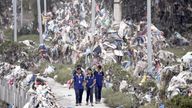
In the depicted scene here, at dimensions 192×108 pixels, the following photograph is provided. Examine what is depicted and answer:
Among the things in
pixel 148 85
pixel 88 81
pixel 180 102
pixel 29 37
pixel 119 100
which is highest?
pixel 180 102

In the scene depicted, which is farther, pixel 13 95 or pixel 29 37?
pixel 29 37

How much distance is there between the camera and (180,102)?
15836 millimetres

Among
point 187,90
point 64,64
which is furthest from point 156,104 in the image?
point 64,64

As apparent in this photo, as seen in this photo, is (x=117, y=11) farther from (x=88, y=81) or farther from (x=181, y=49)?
(x=88, y=81)

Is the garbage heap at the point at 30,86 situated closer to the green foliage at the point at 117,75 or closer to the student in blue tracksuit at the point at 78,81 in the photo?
the student in blue tracksuit at the point at 78,81

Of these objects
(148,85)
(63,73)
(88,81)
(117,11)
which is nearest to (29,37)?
(117,11)

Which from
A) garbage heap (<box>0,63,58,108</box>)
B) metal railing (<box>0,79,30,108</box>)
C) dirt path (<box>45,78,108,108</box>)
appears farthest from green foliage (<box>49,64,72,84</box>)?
metal railing (<box>0,79,30,108</box>)

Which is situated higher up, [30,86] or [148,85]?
[148,85]

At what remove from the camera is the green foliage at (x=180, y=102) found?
15672 mm

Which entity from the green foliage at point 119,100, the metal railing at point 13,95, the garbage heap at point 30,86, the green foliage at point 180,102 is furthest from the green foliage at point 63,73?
the green foliage at point 180,102

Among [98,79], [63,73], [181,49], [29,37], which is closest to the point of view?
[98,79]

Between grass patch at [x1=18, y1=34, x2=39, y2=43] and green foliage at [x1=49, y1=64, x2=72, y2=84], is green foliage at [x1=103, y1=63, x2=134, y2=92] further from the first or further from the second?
grass patch at [x1=18, y1=34, x2=39, y2=43]

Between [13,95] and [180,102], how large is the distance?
1025cm

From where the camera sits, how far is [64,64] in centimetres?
3338
